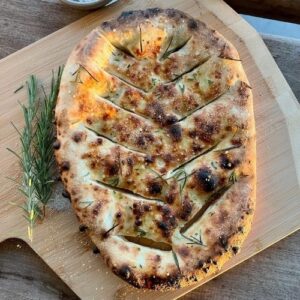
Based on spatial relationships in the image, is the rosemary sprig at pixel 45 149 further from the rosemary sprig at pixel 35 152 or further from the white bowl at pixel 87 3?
the white bowl at pixel 87 3

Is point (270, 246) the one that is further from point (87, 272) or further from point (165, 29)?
point (165, 29)

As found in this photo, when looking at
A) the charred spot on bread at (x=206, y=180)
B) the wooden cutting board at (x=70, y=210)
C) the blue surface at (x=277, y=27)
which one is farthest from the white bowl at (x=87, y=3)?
the blue surface at (x=277, y=27)

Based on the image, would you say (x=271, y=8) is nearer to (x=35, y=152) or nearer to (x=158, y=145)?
(x=158, y=145)

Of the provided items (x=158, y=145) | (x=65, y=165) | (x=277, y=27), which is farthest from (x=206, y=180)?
(x=277, y=27)

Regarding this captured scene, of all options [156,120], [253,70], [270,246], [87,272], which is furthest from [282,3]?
[87,272]

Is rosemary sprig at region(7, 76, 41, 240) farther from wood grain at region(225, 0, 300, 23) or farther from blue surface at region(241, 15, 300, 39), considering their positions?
blue surface at region(241, 15, 300, 39)

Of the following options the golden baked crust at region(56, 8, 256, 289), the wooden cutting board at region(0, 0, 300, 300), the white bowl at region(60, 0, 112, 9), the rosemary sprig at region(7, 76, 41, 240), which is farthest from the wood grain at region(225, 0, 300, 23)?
the rosemary sprig at region(7, 76, 41, 240)
